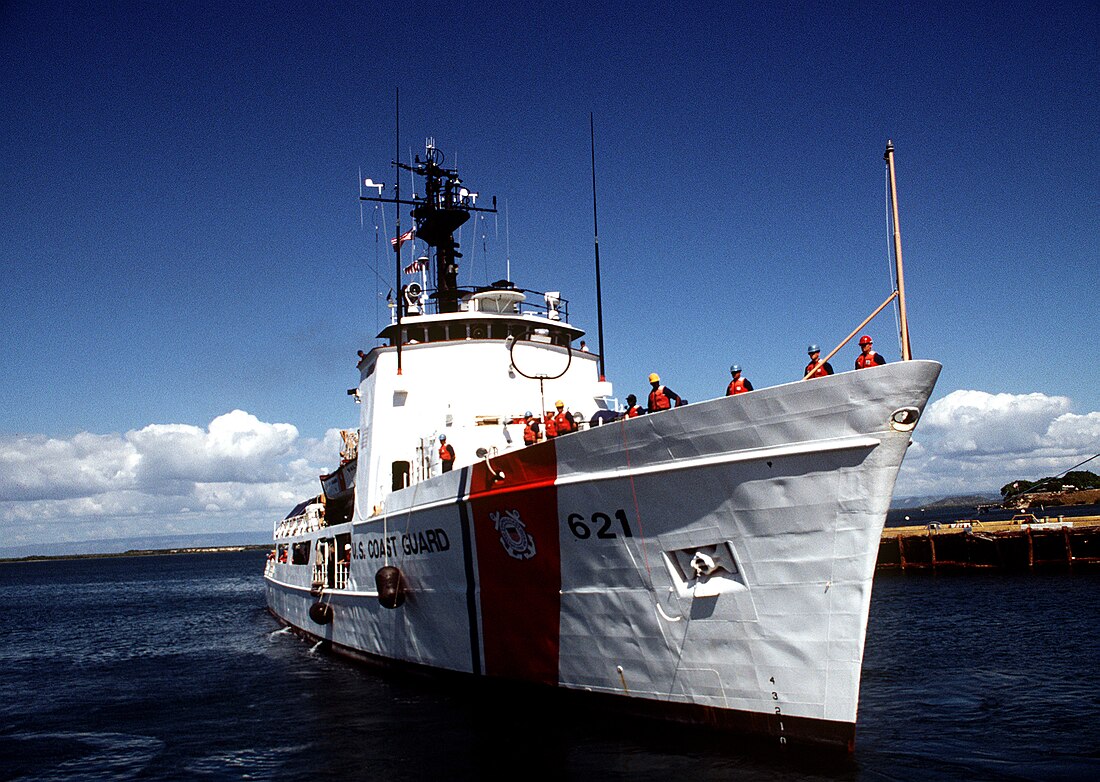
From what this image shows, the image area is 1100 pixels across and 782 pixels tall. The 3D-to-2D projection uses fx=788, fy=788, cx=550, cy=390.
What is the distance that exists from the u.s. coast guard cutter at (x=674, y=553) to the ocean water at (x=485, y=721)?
57cm

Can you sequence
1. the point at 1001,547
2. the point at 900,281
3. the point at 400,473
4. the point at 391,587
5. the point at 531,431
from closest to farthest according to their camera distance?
Answer: 1. the point at 900,281
2. the point at 531,431
3. the point at 391,587
4. the point at 400,473
5. the point at 1001,547

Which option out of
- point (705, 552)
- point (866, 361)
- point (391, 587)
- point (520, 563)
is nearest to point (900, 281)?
point (866, 361)

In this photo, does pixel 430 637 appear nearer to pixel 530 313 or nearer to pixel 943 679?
pixel 530 313

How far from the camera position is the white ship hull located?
8.04 meters

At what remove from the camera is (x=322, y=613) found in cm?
1819

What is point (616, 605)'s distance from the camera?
31.9ft

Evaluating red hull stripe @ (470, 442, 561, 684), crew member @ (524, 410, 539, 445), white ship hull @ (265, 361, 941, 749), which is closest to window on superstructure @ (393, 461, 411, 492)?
crew member @ (524, 410, 539, 445)

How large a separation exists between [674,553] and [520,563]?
266cm

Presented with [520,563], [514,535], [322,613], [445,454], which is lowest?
[322,613]

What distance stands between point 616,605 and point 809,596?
8.00 feet

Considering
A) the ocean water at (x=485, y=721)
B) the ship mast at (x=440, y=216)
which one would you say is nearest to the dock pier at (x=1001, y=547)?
the ocean water at (x=485, y=721)

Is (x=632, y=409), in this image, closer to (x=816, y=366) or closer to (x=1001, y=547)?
(x=816, y=366)

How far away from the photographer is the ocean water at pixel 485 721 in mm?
9047

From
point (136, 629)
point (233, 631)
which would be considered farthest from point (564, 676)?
point (136, 629)
